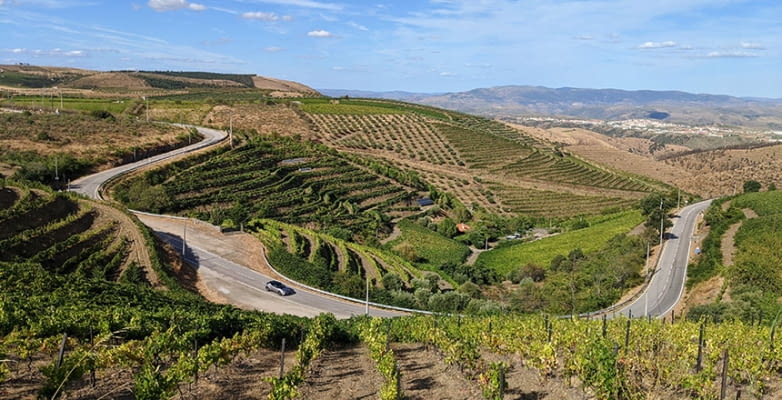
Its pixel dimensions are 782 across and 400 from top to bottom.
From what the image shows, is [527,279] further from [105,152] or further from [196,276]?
[105,152]

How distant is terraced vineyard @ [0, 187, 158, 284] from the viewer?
29.2 metres

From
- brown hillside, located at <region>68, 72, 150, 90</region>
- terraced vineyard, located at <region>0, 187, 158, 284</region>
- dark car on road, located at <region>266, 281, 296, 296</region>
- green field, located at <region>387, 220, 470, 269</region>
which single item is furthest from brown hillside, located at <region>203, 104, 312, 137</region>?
dark car on road, located at <region>266, 281, 296, 296</region>

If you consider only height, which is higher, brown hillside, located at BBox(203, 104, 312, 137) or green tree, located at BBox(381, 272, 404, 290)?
brown hillside, located at BBox(203, 104, 312, 137)

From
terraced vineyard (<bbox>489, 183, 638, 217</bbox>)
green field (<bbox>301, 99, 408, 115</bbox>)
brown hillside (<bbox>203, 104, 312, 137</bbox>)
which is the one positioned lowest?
terraced vineyard (<bbox>489, 183, 638, 217</bbox>)

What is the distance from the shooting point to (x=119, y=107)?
107 m

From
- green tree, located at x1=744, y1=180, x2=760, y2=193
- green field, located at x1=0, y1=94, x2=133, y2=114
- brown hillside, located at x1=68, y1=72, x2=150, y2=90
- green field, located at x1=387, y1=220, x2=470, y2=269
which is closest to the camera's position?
green field, located at x1=387, y1=220, x2=470, y2=269

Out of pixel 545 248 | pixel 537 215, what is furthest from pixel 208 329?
pixel 537 215

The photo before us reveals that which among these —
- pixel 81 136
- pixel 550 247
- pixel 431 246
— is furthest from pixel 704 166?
pixel 81 136

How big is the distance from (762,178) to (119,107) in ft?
421

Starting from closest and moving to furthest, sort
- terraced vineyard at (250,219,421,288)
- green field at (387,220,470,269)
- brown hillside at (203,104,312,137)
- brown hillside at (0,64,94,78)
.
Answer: terraced vineyard at (250,219,421,288), green field at (387,220,470,269), brown hillside at (203,104,312,137), brown hillside at (0,64,94,78)

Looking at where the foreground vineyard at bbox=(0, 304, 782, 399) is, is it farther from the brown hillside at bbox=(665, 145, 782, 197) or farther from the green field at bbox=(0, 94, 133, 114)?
the brown hillside at bbox=(665, 145, 782, 197)

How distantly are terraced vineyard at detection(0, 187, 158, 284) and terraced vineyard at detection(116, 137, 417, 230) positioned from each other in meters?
16.7

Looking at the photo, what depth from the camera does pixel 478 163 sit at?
107 metres

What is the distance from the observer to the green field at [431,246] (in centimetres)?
5891
